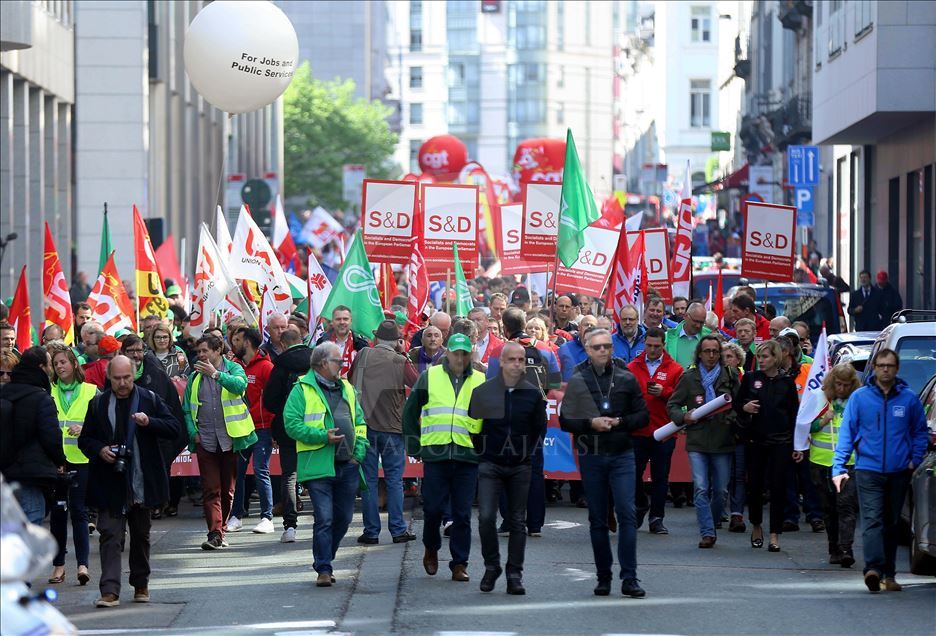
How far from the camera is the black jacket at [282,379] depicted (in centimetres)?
1410

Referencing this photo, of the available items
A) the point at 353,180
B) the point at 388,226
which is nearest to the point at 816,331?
the point at 388,226

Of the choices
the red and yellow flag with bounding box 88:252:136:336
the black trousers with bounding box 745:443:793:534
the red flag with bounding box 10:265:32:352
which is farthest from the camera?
the red and yellow flag with bounding box 88:252:136:336

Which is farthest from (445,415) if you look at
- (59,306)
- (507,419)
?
(59,306)

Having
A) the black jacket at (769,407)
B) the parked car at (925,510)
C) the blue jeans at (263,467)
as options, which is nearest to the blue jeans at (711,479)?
the black jacket at (769,407)

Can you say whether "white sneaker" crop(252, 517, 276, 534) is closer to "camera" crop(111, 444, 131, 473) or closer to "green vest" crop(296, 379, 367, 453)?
"green vest" crop(296, 379, 367, 453)

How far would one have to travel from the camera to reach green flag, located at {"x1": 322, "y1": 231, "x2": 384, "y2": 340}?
55.7 ft

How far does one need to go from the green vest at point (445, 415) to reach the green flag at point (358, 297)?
4758 mm

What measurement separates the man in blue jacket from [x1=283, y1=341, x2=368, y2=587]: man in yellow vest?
3230mm

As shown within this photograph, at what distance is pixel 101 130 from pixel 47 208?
4964 millimetres

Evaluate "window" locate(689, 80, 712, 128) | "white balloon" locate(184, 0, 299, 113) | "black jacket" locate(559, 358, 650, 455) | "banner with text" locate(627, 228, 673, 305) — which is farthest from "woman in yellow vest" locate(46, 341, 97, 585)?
"window" locate(689, 80, 712, 128)

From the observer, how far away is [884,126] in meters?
33.0

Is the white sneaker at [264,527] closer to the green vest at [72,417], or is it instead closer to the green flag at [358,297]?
the green vest at [72,417]

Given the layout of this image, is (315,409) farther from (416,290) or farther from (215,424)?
(416,290)

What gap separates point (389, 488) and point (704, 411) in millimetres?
2497
